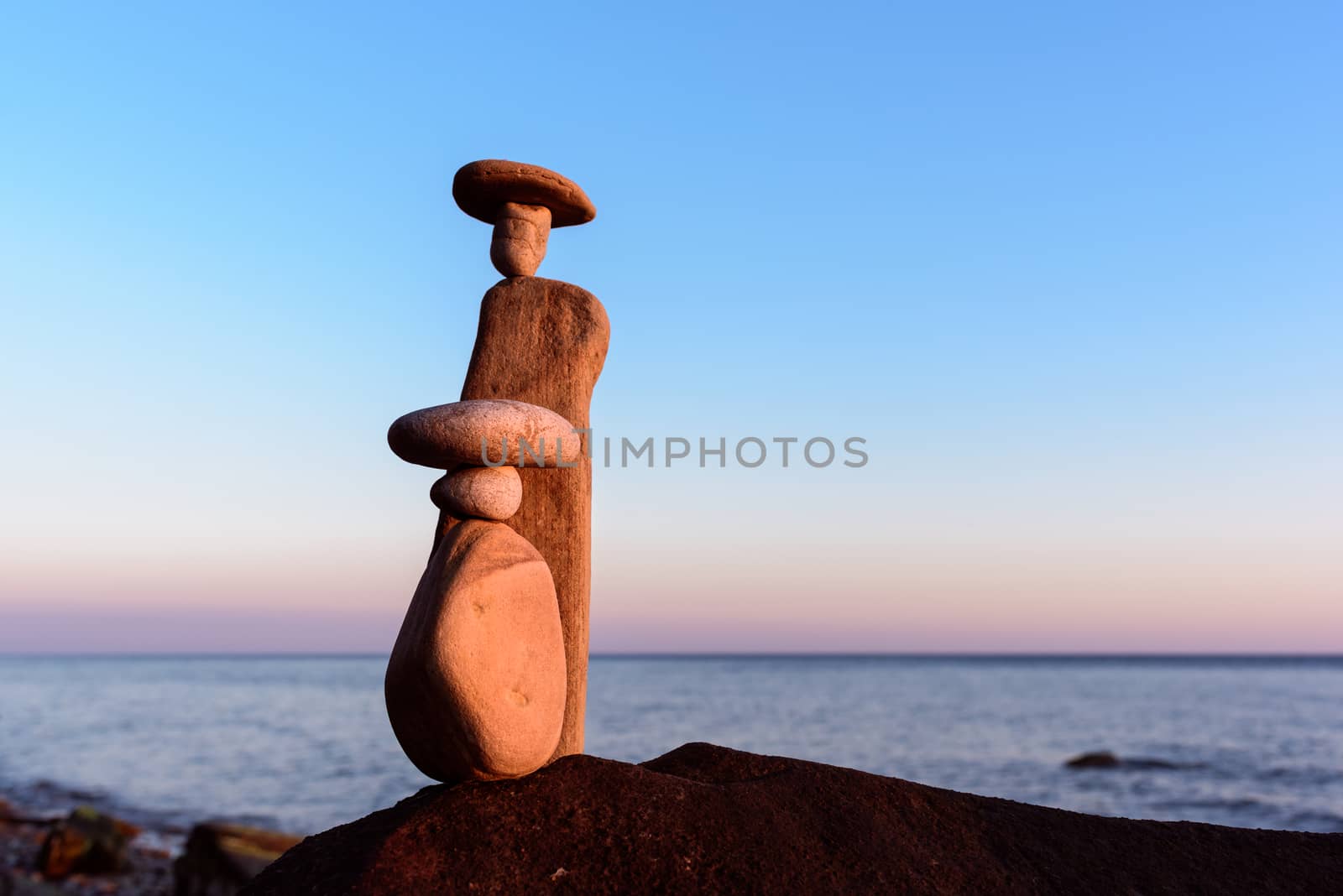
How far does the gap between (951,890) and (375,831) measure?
239 centimetres

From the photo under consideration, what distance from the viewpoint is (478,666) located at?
162 inches

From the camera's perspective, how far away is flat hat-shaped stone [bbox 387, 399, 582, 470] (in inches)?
176

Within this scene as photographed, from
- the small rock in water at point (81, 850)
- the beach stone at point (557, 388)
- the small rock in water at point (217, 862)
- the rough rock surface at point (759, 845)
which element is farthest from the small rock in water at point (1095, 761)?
the beach stone at point (557, 388)

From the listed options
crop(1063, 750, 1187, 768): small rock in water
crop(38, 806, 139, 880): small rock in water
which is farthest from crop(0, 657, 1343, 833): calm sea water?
crop(38, 806, 139, 880): small rock in water

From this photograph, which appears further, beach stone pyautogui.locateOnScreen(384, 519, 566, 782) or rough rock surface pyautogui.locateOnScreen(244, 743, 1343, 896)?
beach stone pyautogui.locateOnScreen(384, 519, 566, 782)

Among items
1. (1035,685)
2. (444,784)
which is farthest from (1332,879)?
(1035,685)

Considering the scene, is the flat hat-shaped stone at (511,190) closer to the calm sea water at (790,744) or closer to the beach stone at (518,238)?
the beach stone at (518,238)

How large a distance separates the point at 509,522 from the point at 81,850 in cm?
1066

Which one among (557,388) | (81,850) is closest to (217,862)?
(81,850)

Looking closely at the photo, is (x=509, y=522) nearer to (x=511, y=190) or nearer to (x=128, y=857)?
(x=511, y=190)

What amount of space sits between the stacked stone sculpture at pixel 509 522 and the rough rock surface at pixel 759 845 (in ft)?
1.07

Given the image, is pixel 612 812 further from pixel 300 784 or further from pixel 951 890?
pixel 300 784

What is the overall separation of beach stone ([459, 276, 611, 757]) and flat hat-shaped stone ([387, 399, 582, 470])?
0.43 metres

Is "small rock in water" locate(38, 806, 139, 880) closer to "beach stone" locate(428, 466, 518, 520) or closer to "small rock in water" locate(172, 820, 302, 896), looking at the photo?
"small rock in water" locate(172, 820, 302, 896)
